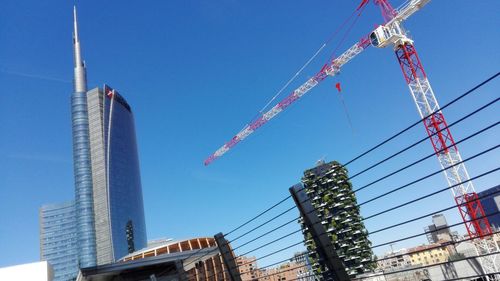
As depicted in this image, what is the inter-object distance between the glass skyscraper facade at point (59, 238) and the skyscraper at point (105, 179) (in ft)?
130

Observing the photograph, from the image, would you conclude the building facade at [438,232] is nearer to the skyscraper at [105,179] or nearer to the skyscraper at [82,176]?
the skyscraper at [105,179]

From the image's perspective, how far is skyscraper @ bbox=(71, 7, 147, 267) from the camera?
405 feet

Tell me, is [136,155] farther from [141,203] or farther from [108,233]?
[108,233]

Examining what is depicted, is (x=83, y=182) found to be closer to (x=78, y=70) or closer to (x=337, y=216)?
(x=78, y=70)

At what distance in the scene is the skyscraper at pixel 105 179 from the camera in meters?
123

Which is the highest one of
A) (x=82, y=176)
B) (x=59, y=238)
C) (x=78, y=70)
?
(x=78, y=70)

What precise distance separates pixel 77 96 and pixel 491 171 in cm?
16104

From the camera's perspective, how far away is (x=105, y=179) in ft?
421

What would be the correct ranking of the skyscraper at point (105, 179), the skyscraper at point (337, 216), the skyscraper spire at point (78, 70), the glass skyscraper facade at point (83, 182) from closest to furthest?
the skyscraper at point (337, 216) < the skyscraper at point (105, 179) < the glass skyscraper facade at point (83, 182) < the skyscraper spire at point (78, 70)

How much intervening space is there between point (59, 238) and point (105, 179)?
184 feet

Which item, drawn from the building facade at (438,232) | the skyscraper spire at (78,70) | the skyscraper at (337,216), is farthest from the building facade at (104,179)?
the skyscraper at (337,216)

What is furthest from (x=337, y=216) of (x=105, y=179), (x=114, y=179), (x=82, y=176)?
(x=82, y=176)

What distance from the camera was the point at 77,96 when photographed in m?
148

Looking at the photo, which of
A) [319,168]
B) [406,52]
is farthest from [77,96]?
[406,52]
